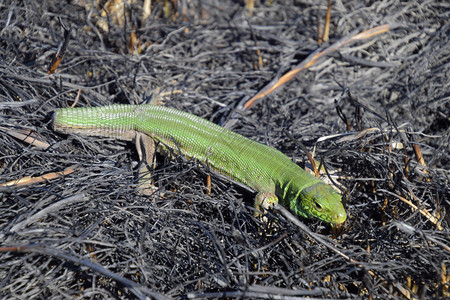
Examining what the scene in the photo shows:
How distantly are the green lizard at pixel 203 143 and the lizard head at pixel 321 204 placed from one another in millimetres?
23

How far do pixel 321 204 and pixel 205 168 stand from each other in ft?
3.51

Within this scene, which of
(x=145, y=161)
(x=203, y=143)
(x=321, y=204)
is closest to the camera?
(x=321, y=204)

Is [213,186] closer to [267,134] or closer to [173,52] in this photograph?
[267,134]

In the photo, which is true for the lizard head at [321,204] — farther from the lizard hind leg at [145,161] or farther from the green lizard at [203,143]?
the lizard hind leg at [145,161]

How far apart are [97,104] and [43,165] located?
96 centimetres

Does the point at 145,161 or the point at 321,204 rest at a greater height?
the point at 145,161

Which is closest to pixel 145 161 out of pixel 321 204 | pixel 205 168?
pixel 205 168

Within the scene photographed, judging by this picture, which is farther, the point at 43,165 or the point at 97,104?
the point at 97,104

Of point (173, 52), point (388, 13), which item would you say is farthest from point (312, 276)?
point (388, 13)

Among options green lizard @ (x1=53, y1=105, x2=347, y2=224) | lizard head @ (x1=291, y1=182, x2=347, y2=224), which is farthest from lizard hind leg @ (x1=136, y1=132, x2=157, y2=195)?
lizard head @ (x1=291, y1=182, x2=347, y2=224)

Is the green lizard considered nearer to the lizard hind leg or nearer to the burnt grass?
the lizard hind leg

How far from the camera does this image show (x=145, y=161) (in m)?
3.58

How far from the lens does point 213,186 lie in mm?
3545

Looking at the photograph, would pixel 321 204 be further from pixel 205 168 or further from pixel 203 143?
pixel 203 143
